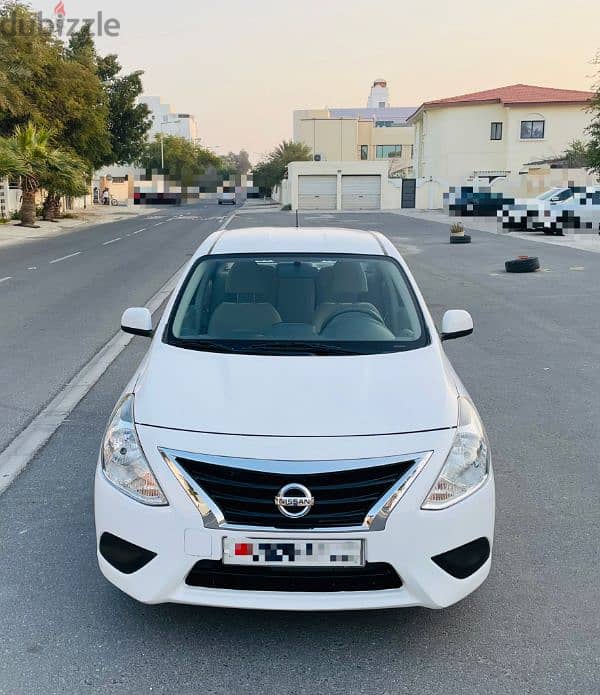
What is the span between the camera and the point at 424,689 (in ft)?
9.38

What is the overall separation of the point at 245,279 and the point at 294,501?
2.21 m

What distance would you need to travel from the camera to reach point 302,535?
2943 millimetres

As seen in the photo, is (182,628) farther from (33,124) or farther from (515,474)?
(33,124)

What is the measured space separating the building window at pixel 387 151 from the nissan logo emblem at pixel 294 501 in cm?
9992

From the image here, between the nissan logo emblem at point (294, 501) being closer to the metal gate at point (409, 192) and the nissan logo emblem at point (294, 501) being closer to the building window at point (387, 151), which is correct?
the metal gate at point (409, 192)

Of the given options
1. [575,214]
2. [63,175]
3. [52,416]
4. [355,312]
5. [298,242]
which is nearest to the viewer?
[355,312]

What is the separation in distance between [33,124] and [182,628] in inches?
1493

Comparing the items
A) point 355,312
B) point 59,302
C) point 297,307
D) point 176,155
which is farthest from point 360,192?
point 355,312

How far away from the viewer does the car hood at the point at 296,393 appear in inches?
125

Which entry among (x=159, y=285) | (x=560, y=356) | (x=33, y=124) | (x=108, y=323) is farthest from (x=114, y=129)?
(x=560, y=356)

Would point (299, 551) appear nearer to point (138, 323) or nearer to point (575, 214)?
point (138, 323)

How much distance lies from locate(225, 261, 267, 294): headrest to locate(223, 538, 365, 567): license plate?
217 centimetres

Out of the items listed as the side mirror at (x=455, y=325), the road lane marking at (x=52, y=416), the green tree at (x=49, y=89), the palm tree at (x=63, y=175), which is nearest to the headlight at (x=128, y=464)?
the road lane marking at (x=52, y=416)

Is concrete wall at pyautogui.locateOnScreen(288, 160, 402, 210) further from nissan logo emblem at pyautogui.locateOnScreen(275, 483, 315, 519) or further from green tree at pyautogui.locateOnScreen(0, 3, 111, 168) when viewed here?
nissan logo emblem at pyautogui.locateOnScreen(275, 483, 315, 519)
